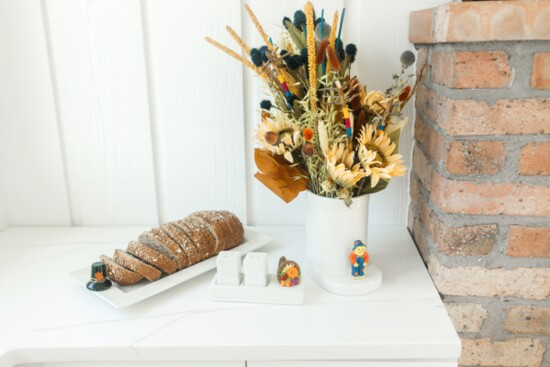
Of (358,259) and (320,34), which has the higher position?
(320,34)

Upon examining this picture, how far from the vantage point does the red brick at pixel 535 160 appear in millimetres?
805

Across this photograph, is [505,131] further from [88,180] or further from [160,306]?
[88,180]

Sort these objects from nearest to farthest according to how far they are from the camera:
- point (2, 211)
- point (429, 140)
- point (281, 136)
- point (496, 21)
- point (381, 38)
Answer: point (496, 21) → point (281, 136) → point (429, 140) → point (381, 38) → point (2, 211)

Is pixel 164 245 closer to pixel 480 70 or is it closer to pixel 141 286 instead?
pixel 141 286

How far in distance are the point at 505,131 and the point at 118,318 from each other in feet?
2.41

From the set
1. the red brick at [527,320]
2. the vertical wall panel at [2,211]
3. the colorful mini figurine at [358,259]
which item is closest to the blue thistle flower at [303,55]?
the colorful mini figurine at [358,259]

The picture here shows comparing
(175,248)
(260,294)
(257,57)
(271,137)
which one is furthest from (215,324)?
(257,57)

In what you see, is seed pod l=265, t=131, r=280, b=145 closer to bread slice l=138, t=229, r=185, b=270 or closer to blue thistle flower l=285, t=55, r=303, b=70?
blue thistle flower l=285, t=55, r=303, b=70

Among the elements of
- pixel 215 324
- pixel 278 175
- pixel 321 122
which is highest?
pixel 321 122

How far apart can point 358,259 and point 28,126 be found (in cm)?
86

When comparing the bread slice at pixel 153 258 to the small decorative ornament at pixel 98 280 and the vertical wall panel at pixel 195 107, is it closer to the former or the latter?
the small decorative ornament at pixel 98 280

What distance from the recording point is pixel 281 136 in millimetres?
846

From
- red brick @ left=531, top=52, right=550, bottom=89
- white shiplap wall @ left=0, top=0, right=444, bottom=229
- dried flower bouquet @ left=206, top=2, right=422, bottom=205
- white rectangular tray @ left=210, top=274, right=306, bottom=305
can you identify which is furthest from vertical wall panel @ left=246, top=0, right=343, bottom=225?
red brick @ left=531, top=52, right=550, bottom=89

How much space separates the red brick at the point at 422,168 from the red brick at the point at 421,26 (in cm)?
24
